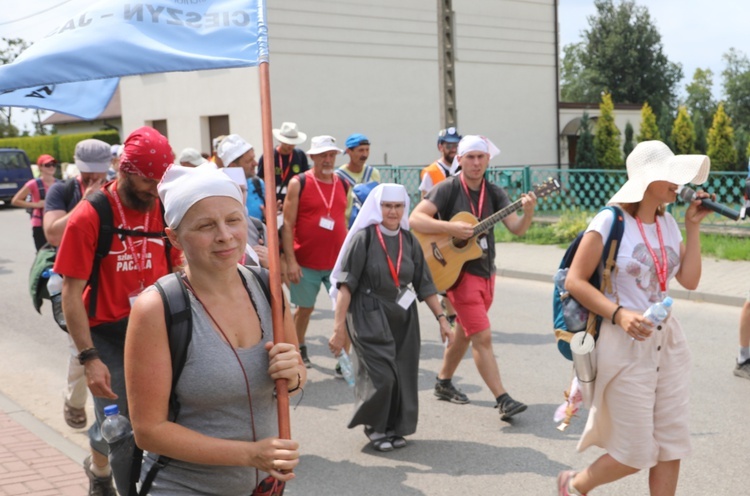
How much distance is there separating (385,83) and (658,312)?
22427 millimetres

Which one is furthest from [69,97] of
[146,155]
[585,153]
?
[585,153]

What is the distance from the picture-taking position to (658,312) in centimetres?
378

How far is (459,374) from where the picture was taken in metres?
7.48

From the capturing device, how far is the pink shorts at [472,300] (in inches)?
245

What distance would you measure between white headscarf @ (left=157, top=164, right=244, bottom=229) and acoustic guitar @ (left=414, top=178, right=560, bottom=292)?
4.04 m

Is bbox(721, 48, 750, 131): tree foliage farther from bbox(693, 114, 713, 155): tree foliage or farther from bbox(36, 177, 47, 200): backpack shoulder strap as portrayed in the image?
bbox(36, 177, 47, 200): backpack shoulder strap

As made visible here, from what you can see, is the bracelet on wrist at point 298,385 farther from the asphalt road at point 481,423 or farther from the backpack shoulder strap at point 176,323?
the asphalt road at point 481,423

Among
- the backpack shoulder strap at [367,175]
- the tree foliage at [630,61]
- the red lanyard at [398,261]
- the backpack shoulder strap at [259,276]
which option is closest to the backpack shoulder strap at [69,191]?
the red lanyard at [398,261]

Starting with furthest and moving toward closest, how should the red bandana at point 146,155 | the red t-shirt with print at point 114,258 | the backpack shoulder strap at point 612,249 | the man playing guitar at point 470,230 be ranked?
the man playing guitar at point 470,230
the backpack shoulder strap at point 612,249
the red t-shirt with print at point 114,258
the red bandana at point 146,155

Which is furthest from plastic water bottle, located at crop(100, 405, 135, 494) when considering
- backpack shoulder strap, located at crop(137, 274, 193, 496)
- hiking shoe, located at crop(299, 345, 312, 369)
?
hiking shoe, located at crop(299, 345, 312, 369)

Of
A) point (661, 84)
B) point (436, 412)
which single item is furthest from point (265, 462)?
point (661, 84)

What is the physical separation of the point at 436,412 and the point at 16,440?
9.17ft

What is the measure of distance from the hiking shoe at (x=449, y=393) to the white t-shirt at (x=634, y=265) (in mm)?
2774

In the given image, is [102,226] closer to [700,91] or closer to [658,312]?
[658,312]
